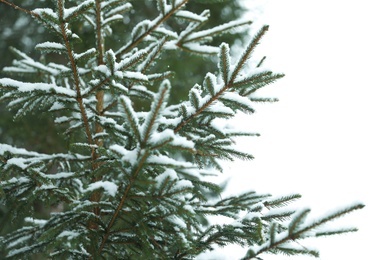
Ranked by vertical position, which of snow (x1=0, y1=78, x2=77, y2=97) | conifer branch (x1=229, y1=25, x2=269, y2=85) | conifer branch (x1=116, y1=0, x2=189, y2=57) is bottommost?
snow (x1=0, y1=78, x2=77, y2=97)

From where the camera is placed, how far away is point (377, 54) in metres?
33.6

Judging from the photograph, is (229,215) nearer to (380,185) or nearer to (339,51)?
(380,185)

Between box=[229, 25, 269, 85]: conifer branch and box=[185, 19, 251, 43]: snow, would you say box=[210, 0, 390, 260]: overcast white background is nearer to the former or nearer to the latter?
box=[185, 19, 251, 43]: snow

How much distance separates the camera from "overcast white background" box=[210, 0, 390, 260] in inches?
480

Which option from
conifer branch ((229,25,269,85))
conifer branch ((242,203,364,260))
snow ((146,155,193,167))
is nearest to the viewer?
conifer branch ((242,203,364,260))

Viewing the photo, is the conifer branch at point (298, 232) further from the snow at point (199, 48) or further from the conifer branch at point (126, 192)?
the snow at point (199, 48)

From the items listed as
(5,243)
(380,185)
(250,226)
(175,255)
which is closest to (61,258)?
(175,255)

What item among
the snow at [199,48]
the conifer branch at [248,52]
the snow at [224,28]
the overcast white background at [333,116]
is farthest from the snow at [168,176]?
the overcast white background at [333,116]

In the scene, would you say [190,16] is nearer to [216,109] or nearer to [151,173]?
[216,109]

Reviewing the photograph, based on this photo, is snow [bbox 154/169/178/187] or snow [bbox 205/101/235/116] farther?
snow [bbox 205/101/235/116]

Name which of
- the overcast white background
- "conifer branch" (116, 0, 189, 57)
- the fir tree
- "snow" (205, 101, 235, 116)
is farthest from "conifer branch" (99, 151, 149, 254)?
the overcast white background

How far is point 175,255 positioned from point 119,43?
12.4 feet

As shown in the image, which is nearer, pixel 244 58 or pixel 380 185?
pixel 244 58

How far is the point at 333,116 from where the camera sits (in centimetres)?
2298
